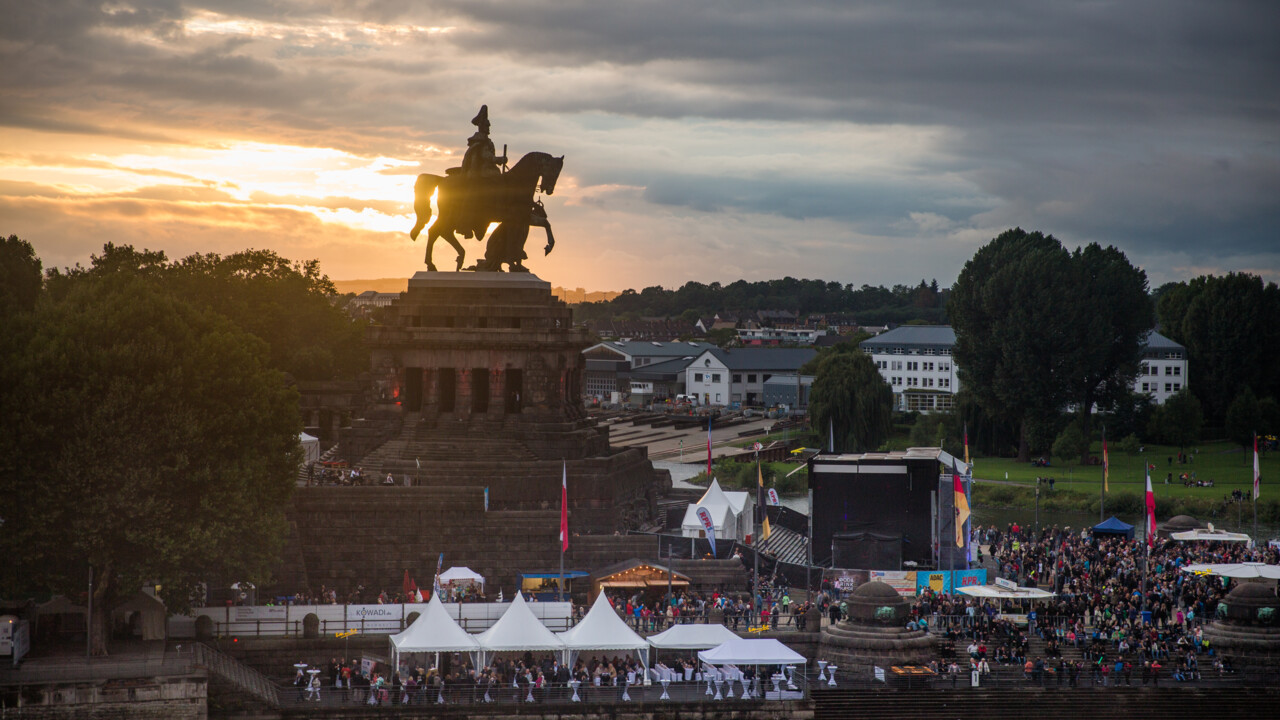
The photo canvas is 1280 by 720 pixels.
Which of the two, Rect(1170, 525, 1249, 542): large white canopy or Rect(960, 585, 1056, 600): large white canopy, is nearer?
Rect(960, 585, 1056, 600): large white canopy

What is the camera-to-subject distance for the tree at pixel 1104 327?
106 meters

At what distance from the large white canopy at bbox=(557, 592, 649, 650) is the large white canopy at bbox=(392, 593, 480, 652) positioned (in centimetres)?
289

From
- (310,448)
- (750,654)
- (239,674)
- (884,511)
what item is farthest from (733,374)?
(239,674)

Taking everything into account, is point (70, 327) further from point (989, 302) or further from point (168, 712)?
point (989, 302)

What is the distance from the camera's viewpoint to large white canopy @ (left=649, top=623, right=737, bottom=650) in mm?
40594

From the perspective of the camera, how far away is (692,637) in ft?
134

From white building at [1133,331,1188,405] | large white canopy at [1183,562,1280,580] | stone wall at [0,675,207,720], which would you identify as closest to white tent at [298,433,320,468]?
stone wall at [0,675,207,720]

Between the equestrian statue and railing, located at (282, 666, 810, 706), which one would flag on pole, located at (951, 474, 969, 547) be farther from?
the equestrian statue

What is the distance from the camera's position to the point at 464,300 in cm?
5872

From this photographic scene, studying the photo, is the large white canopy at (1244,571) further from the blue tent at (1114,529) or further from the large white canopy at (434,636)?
the large white canopy at (434,636)

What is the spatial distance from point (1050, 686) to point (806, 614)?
779 centimetres

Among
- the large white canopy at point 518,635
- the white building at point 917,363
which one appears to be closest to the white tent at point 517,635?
the large white canopy at point 518,635

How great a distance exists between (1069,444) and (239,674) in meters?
77.0

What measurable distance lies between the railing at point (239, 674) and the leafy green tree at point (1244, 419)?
89030 mm
